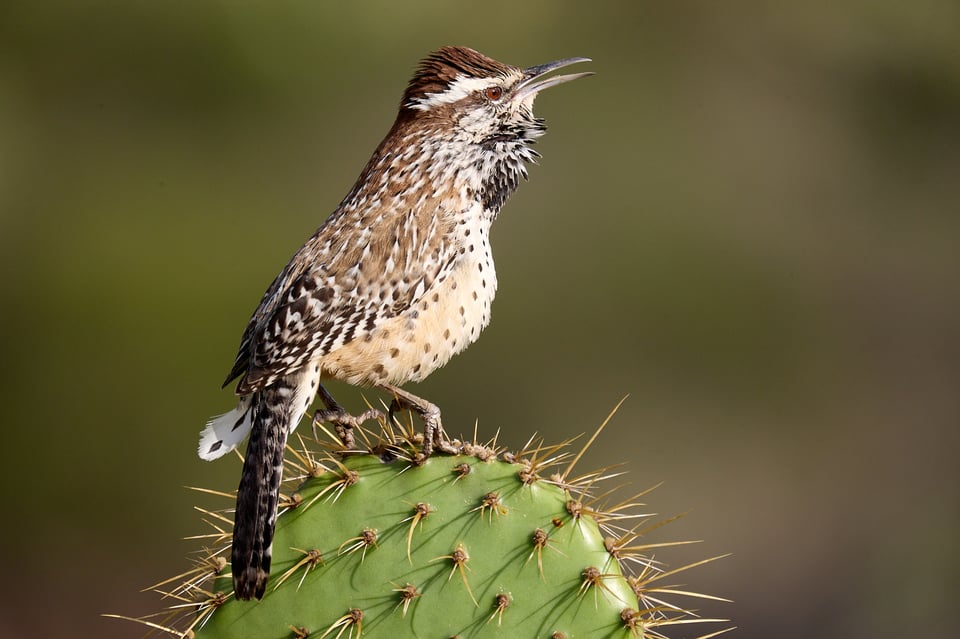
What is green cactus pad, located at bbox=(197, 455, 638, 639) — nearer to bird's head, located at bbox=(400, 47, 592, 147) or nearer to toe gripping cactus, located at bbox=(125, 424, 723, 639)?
toe gripping cactus, located at bbox=(125, 424, 723, 639)

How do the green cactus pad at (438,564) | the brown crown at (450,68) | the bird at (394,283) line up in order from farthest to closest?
the brown crown at (450,68) → the bird at (394,283) → the green cactus pad at (438,564)

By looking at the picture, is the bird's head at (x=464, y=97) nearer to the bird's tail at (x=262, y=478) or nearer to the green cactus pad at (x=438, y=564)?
the bird's tail at (x=262, y=478)

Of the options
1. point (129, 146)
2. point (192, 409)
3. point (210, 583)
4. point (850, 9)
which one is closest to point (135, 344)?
point (192, 409)

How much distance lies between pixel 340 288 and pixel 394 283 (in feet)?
0.31

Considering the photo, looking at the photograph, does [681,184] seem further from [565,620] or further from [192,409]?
[565,620]

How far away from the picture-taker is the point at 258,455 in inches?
66.3

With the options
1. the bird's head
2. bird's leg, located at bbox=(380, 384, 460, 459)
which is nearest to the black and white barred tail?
bird's leg, located at bbox=(380, 384, 460, 459)

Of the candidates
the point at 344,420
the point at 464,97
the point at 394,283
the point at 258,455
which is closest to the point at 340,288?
the point at 394,283

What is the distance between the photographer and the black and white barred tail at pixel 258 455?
5.20ft

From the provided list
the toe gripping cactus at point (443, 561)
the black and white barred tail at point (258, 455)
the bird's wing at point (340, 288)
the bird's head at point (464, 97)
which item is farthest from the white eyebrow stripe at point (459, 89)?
the toe gripping cactus at point (443, 561)

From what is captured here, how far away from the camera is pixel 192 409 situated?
563cm

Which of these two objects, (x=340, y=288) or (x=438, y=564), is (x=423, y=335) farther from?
(x=438, y=564)

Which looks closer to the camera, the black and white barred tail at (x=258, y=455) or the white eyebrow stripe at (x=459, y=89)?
the black and white barred tail at (x=258, y=455)

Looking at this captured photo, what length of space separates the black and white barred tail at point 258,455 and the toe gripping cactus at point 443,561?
2.0 inches
